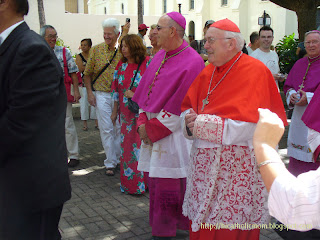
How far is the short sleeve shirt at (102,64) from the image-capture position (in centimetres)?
625

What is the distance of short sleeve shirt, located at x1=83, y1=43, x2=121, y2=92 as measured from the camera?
20.5ft

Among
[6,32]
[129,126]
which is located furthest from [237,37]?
[129,126]

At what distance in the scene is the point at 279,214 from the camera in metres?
1.54

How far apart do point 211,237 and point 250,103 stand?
1.09 metres

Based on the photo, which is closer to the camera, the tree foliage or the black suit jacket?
the black suit jacket

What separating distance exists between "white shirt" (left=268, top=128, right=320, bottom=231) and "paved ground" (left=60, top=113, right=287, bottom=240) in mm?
2833

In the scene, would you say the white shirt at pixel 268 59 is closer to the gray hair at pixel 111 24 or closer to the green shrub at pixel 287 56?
the gray hair at pixel 111 24

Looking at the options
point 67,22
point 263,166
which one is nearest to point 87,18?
point 67,22

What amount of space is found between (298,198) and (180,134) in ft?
8.22

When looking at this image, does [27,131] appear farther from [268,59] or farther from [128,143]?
[268,59]

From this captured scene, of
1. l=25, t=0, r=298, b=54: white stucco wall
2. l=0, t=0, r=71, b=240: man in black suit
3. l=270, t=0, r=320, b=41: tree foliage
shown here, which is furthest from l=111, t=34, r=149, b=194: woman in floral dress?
l=25, t=0, r=298, b=54: white stucco wall

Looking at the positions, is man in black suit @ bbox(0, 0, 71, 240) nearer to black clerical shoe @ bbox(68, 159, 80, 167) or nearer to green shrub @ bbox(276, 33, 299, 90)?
black clerical shoe @ bbox(68, 159, 80, 167)

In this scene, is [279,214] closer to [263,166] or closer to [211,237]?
[263,166]

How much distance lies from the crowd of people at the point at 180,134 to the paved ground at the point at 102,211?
0.28m
